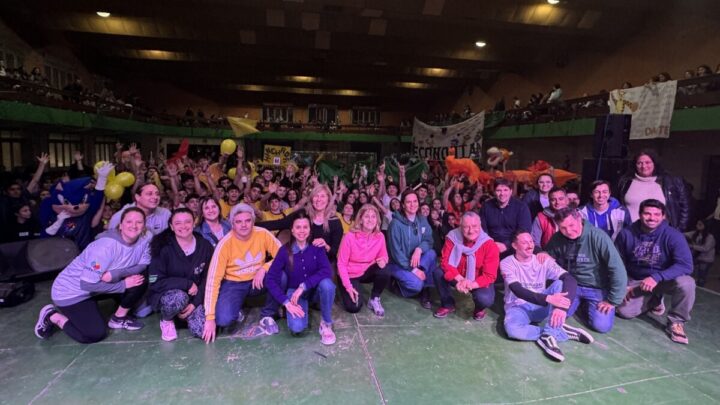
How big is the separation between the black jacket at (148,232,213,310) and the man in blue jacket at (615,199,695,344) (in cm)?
428

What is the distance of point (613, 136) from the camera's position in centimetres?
521

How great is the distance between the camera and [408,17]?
39.7 ft

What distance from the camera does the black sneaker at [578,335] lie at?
355 cm

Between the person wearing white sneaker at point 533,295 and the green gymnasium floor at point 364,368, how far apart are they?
14 cm

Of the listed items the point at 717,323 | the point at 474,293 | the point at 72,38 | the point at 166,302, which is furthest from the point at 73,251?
the point at 72,38

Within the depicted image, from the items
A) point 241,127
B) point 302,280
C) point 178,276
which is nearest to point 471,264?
point 302,280

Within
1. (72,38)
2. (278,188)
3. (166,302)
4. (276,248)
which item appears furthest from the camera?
(72,38)

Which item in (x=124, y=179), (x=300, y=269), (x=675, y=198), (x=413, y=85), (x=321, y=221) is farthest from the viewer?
(x=413, y=85)

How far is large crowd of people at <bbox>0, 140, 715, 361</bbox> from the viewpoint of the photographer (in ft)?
11.4

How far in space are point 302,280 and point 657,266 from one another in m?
3.55

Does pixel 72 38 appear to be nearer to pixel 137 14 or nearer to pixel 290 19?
pixel 137 14

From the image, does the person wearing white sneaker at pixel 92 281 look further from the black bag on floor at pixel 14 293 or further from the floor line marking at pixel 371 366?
the floor line marking at pixel 371 366

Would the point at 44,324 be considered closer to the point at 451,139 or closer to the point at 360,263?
the point at 360,263

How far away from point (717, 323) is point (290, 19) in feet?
43.5
